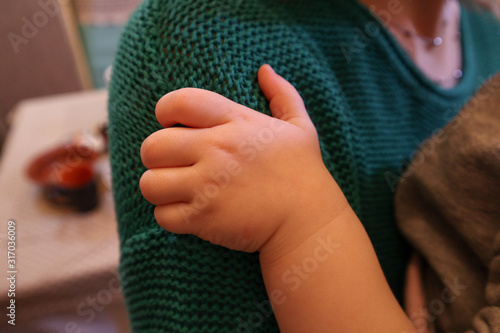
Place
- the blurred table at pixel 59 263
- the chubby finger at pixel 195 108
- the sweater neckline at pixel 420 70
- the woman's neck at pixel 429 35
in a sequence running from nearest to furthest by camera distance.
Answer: the chubby finger at pixel 195 108
the sweater neckline at pixel 420 70
the woman's neck at pixel 429 35
the blurred table at pixel 59 263

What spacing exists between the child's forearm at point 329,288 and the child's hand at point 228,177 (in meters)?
0.02

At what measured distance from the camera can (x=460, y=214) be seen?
446mm

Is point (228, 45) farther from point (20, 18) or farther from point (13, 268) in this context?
point (20, 18)

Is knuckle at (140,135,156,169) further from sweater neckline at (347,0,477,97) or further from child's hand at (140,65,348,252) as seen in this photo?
sweater neckline at (347,0,477,97)

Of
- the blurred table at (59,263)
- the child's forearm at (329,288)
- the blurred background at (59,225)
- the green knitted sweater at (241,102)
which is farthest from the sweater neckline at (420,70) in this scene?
the blurred table at (59,263)

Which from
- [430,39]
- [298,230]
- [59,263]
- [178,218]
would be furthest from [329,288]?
[59,263]

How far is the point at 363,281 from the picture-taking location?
0.39m

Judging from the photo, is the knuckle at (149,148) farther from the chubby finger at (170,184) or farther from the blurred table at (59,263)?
the blurred table at (59,263)

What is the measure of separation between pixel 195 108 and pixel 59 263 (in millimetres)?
729

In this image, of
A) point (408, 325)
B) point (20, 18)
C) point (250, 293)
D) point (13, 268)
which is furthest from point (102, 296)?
point (20, 18)

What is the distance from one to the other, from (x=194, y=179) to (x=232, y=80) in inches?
4.7

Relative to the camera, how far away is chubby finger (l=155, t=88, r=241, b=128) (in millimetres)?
346

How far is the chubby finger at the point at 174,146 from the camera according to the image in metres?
0.35

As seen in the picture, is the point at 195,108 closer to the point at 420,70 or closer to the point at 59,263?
the point at 420,70
